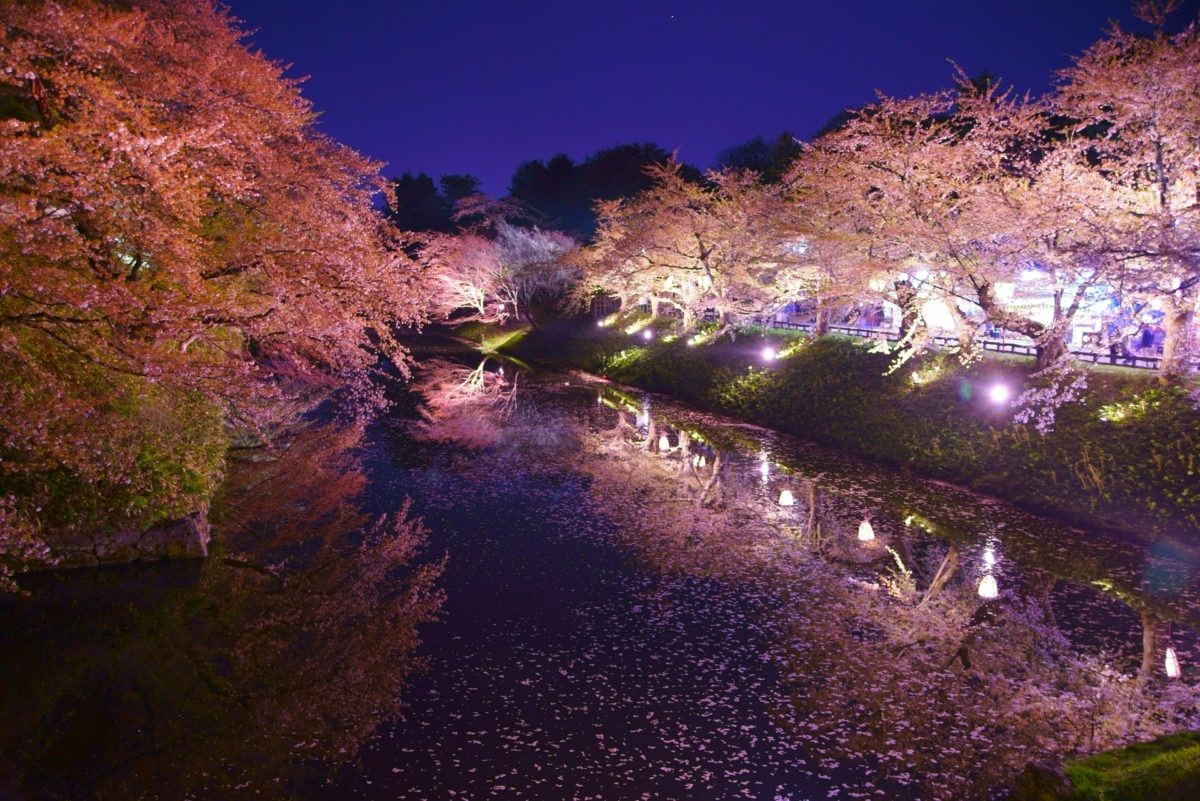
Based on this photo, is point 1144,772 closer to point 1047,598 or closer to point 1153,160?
point 1047,598

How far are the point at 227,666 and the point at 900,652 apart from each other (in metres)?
7.84

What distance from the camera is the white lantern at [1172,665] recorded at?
8.09m

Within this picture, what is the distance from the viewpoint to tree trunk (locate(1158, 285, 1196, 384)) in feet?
47.6

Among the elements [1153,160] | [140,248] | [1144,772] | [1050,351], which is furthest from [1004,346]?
[140,248]

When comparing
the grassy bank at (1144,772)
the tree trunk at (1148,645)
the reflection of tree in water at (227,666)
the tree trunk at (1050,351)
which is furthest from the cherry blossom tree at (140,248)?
the tree trunk at (1050,351)

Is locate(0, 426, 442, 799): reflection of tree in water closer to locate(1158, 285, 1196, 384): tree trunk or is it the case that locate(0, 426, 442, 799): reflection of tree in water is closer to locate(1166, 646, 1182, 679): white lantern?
locate(1166, 646, 1182, 679): white lantern

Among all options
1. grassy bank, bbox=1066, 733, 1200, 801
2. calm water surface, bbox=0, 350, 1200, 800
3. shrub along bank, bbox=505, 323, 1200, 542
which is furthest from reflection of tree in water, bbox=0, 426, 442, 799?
shrub along bank, bbox=505, 323, 1200, 542

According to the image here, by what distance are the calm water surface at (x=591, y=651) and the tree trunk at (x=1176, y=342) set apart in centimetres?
453

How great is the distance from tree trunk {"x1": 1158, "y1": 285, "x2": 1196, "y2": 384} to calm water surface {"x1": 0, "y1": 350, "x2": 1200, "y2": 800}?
4529 millimetres

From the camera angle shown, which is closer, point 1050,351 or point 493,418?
point 1050,351

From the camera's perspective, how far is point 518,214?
52.8 meters

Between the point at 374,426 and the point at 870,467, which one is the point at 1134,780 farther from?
the point at 374,426

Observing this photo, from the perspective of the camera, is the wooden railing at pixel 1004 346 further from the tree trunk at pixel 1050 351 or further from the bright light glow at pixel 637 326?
the bright light glow at pixel 637 326

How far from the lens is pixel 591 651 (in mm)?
8531
